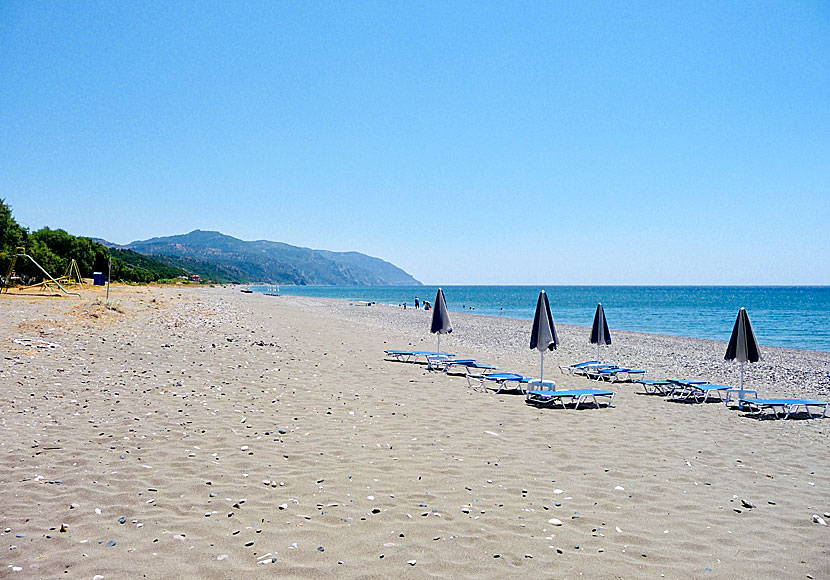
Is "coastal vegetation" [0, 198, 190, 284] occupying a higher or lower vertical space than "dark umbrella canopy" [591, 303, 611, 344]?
higher

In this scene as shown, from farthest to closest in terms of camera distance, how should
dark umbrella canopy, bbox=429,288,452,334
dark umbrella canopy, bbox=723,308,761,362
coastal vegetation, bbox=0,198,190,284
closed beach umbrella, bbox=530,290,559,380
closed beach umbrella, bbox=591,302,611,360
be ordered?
1. coastal vegetation, bbox=0,198,190,284
2. closed beach umbrella, bbox=591,302,611,360
3. dark umbrella canopy, bbox=429,288,452,334
4. dark umbrella canopy, bbox=723,308,761,362
5. closed beach umbrella, bbox=530,290,559,380

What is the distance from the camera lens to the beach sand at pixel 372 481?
3920 millimetres

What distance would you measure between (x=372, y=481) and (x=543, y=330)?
20.3 feet

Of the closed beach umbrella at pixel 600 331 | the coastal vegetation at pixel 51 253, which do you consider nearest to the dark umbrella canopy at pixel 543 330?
the closed beach umbrella at pixel 600 331

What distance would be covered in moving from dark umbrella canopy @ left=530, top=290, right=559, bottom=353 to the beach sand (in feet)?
4.48

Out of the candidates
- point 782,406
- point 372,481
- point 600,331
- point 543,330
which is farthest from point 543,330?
point 372,481

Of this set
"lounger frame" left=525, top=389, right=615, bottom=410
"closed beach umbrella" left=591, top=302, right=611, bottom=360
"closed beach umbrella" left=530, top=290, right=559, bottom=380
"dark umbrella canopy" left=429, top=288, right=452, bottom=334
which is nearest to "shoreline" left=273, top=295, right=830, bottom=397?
"closed beach umbrella" left=591, top=302, right=611, bottom=360

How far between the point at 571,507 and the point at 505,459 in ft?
4.86

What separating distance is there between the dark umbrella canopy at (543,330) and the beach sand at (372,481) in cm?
137

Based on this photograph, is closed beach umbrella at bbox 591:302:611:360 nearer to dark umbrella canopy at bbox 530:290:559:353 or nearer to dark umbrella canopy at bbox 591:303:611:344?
dark umbrella canopy at bbox 591:303:611:344

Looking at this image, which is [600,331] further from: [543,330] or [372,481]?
[372,481]

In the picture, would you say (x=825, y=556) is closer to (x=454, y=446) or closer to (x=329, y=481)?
(x=454, y=446)

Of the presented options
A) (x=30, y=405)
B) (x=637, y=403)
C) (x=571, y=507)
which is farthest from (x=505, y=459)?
(x=30, y=405)

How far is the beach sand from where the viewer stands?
392 centimetres
